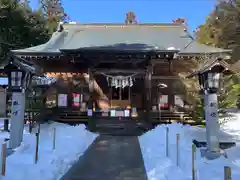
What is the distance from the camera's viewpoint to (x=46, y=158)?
22.9ft

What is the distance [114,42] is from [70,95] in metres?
4.35

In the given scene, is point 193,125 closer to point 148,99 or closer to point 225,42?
point 148,99

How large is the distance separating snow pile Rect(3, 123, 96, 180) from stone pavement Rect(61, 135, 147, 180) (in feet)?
0.90

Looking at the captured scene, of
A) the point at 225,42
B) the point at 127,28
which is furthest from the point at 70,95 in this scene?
the point at 225,42

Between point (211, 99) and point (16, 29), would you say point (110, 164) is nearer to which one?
point (211, 99)

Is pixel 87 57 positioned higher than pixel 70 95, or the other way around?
pixel 87 57

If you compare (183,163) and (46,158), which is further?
(46,158)

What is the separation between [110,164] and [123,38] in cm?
1183

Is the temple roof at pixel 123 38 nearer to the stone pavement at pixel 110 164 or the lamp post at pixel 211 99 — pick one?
the lamp post at pixel 211 99

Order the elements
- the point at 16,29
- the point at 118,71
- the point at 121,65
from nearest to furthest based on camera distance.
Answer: the point at 118,71 < the point at 121,65 < the point at 16,29

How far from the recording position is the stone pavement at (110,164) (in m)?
6.01

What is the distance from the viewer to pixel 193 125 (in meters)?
14.0

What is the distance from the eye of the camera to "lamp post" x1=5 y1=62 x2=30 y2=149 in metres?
8.38

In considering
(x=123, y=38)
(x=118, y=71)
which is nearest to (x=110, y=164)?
(x=118, y=71)
